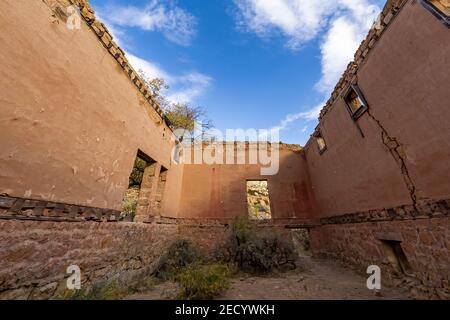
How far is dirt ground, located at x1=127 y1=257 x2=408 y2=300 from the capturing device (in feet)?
13.1

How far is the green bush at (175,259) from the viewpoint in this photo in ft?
17.7

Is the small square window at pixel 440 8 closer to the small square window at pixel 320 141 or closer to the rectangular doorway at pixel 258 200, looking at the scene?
the small square window at pixel 320 141

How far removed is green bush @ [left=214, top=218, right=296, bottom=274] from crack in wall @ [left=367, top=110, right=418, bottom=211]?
3832mm

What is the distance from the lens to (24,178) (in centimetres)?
266

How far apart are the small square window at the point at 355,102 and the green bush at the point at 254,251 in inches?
187

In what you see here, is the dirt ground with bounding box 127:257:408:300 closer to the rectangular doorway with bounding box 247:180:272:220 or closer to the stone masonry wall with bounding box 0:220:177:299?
the stone masonry wall with bounding box 0:220:177:299

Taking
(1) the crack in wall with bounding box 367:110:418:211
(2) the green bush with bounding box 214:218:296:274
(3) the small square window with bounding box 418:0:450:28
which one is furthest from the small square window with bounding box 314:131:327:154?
(3) the small square window with bounding box 418:0:450:28

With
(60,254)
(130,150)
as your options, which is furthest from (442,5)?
(60,254)

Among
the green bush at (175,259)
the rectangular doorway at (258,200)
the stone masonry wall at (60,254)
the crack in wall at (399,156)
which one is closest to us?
the stone masonry wall at (60,254)

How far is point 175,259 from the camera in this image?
5.89 m

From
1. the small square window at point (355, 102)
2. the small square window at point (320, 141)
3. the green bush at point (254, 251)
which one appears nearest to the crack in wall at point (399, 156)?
the small square window at point (355, 102)

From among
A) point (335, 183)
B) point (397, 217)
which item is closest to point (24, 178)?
point (397, 217)
